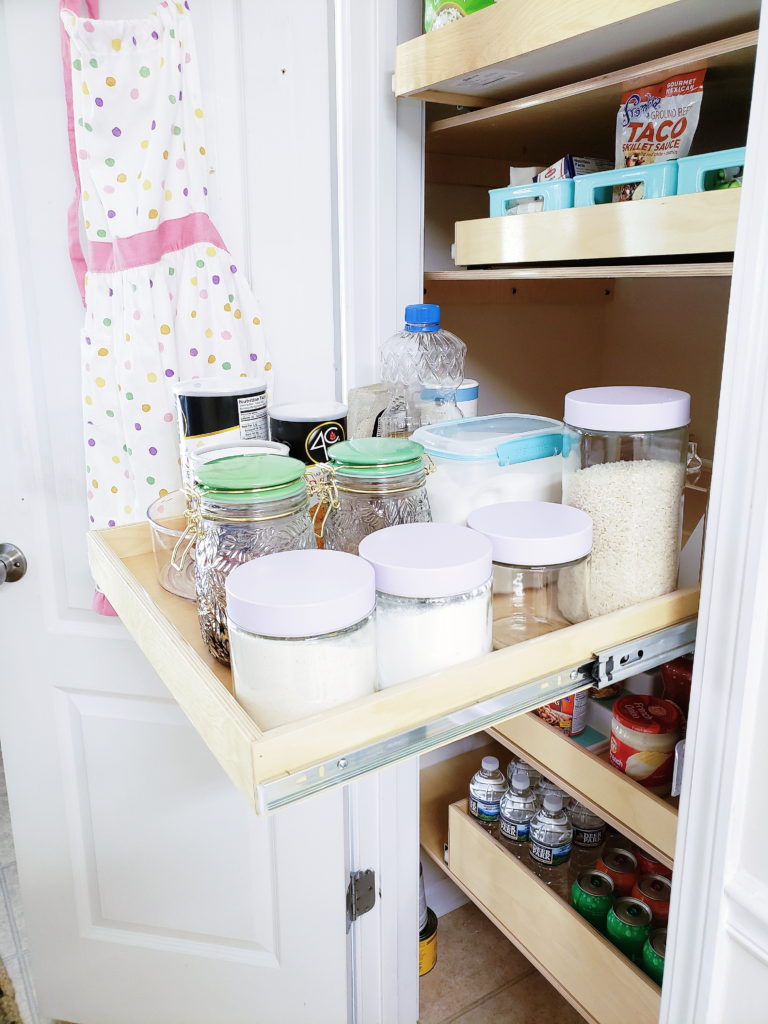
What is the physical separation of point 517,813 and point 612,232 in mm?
947

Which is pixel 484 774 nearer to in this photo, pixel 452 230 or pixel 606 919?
pixel 606 919

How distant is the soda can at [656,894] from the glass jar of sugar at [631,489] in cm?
61

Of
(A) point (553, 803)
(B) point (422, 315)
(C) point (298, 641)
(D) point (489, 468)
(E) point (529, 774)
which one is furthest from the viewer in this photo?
(E) point (529, 774)

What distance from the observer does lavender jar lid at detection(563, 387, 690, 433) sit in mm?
703

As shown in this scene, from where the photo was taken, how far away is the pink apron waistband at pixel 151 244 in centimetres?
105

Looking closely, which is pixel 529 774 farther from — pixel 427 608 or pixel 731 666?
pixel 427 608

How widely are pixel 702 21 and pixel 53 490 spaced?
1037 mm

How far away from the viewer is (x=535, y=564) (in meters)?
0.65

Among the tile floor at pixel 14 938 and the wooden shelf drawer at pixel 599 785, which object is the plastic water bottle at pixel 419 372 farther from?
the tile floor at pixel 14 938

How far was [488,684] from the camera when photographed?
1.94 feet

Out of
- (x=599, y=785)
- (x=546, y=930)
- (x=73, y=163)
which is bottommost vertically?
(x=546, y=930)

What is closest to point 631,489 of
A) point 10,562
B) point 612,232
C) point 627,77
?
point 612,232

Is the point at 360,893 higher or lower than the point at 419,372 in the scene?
lower

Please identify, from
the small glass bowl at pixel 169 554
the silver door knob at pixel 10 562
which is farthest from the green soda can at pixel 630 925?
the silver door knob at pixel 10 562
